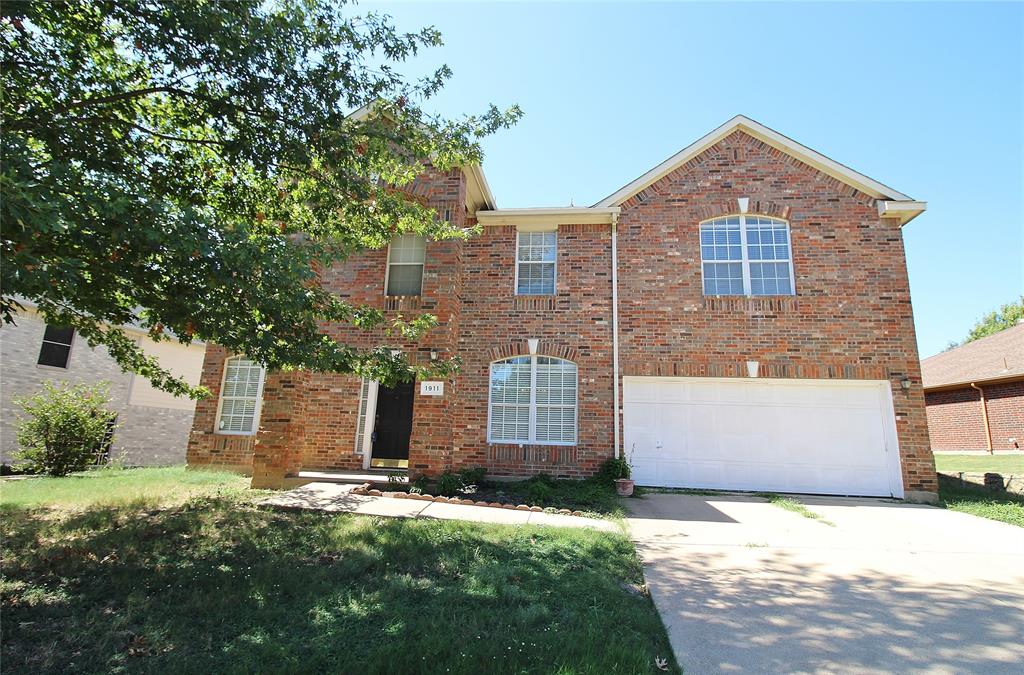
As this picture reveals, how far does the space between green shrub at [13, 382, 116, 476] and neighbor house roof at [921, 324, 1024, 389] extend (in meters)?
26.5

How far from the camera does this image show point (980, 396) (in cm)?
1788

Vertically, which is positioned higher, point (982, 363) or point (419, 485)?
point (982, 363)

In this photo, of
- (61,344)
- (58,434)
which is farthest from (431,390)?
(61,344)

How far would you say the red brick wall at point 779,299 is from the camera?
10.2 meters

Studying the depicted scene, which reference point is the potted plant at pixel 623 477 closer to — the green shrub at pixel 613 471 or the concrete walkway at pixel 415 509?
the green shrub at pixel 613 471

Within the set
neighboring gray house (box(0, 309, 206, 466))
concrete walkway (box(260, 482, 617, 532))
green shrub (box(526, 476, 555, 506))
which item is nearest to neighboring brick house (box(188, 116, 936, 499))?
green shrub (box(526, 476, 555, 506))

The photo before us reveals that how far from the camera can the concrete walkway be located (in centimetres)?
695

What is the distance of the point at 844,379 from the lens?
10.2m

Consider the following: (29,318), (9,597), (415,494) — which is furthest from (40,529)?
(29,318)

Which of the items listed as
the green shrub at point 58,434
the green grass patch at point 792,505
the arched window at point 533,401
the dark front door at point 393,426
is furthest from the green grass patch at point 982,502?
the green shrub at point 58,434

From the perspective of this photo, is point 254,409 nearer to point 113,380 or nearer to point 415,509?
point 415,509

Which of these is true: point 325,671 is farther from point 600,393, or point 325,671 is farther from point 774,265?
point 774,265

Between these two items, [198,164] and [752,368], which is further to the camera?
[752,368]

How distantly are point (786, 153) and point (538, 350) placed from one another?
715 cm
